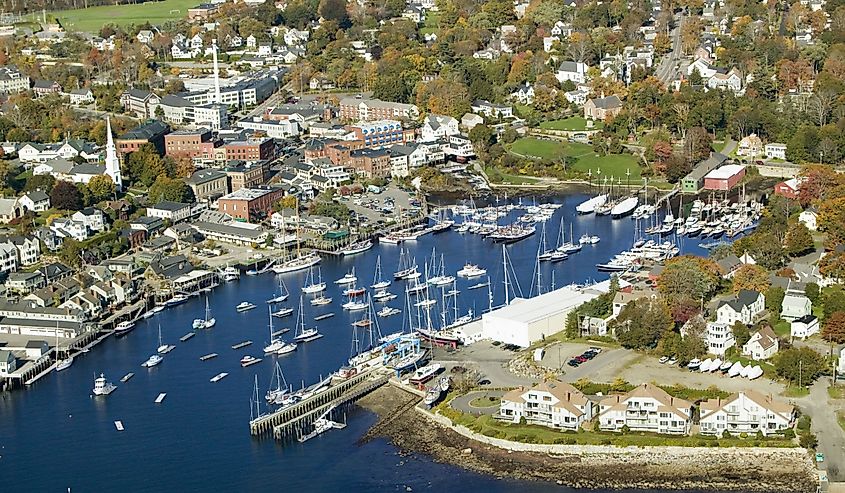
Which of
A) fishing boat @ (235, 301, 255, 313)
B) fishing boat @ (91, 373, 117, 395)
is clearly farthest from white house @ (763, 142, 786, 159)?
fishing boat @ (91, 373, 117, 395)

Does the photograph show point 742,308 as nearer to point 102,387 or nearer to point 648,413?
point 648,413

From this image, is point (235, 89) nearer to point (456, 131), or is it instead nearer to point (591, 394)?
point (456, 131)

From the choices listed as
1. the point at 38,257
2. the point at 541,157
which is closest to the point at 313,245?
the point at 38,257

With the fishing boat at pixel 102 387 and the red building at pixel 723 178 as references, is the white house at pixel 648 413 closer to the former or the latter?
the fishing boat at pixel 102 387

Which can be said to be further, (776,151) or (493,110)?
(493,110)

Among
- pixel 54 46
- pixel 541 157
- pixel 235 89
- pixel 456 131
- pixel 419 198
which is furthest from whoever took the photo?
pixel 54 46

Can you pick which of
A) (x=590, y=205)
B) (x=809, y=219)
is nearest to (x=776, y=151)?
(x=590, y=205)
